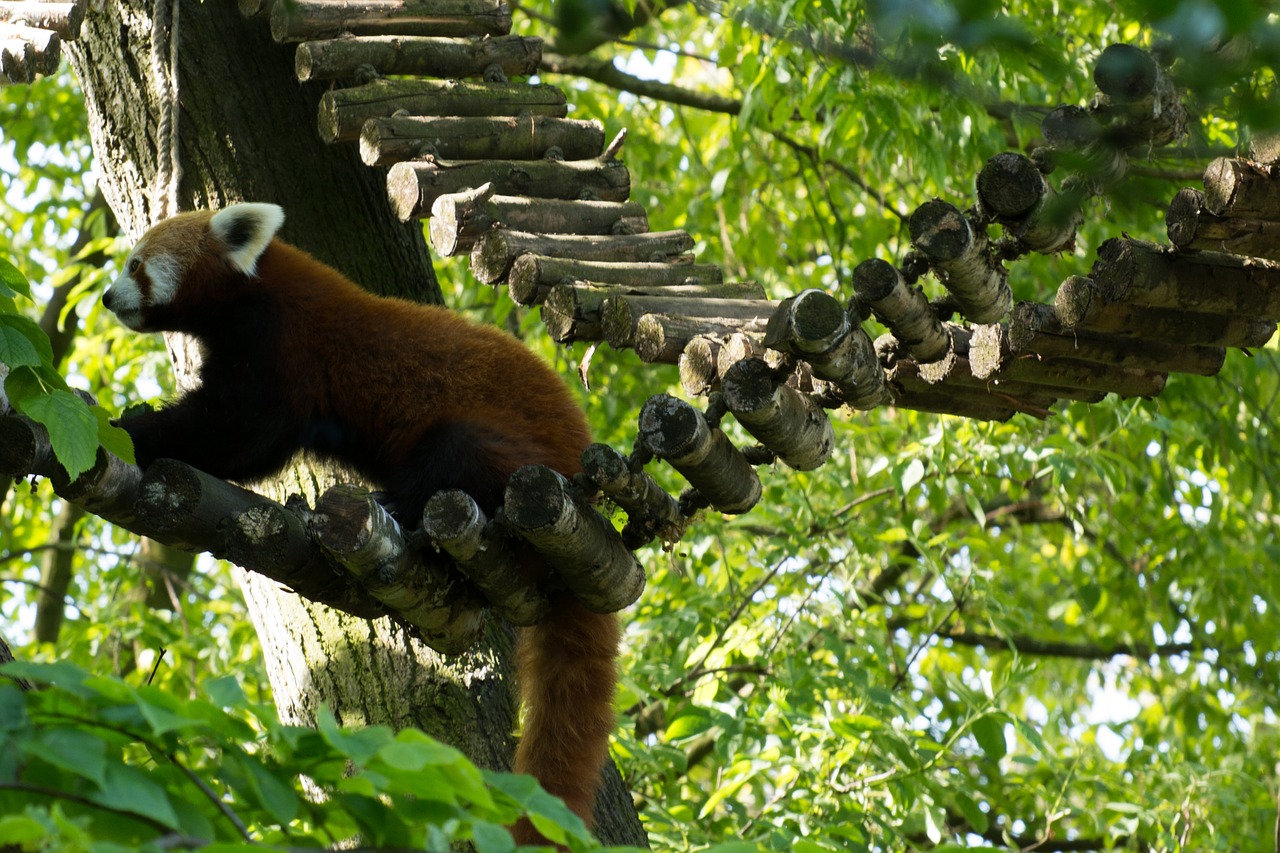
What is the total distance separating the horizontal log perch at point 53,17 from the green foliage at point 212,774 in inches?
97.6

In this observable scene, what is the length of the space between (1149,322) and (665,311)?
1082 mm

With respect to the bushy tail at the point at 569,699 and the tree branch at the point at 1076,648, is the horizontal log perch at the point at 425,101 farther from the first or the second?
the tree branch at the point at 1076,648

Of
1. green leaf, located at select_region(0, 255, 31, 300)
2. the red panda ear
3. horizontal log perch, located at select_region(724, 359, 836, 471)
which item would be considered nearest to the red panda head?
the red panda ear

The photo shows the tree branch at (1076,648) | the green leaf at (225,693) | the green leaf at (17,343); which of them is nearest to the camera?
the green leaf at (225,693)

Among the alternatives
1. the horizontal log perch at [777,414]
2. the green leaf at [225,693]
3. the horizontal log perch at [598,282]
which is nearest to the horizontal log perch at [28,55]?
the horizontal log perch at [598,282]

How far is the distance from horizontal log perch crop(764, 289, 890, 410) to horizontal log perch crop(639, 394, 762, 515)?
216 mm

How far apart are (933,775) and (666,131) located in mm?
4628

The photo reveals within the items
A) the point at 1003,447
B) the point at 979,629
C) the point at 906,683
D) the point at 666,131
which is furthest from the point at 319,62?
the point at 979,629

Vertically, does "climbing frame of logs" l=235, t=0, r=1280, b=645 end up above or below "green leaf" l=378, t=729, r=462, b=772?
above

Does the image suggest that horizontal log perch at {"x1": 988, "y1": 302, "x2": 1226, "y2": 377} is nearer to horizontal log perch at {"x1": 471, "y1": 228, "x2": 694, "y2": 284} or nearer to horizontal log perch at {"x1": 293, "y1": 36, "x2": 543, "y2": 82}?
horizontal log perch at {"x1": 471, "y1": 228, "x2": 694, "y2": 284}

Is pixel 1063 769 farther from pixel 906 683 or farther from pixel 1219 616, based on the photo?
pixel 1219 616

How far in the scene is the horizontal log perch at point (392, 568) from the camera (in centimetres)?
233

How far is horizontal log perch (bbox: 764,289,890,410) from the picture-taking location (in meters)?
2.38

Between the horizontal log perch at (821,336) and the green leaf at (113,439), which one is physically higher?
the horizontal log perch at (821,336)
